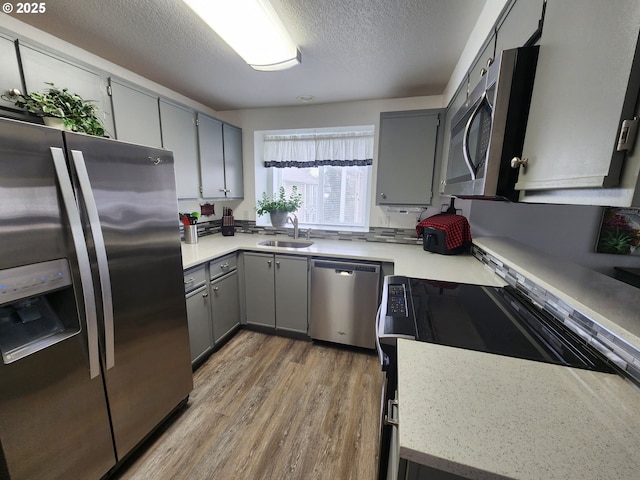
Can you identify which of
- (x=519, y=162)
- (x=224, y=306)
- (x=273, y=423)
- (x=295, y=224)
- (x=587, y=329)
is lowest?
(x=273, y=423)

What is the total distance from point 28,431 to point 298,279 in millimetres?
1725

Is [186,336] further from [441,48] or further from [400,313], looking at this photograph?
[441,48]

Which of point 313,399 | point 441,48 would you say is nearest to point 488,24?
point 441,48

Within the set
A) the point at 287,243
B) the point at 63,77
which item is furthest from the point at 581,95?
the point at 287,243

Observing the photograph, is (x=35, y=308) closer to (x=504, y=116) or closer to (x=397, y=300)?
(x=397, y=300)

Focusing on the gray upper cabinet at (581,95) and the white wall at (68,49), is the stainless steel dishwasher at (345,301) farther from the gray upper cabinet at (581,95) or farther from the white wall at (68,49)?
the white wall at (68,49)

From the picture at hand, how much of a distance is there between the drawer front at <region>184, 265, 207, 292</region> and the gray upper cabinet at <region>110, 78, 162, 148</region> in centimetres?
102

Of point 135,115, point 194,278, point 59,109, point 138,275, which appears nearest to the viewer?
point 59,109

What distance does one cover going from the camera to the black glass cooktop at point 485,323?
2.63 feet

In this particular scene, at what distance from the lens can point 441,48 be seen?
165 cm

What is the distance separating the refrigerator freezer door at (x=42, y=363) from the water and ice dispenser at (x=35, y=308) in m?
0.01

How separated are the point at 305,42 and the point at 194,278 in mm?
1818

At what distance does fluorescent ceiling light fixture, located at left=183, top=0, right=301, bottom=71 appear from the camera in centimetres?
119

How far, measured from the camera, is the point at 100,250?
1.06m
